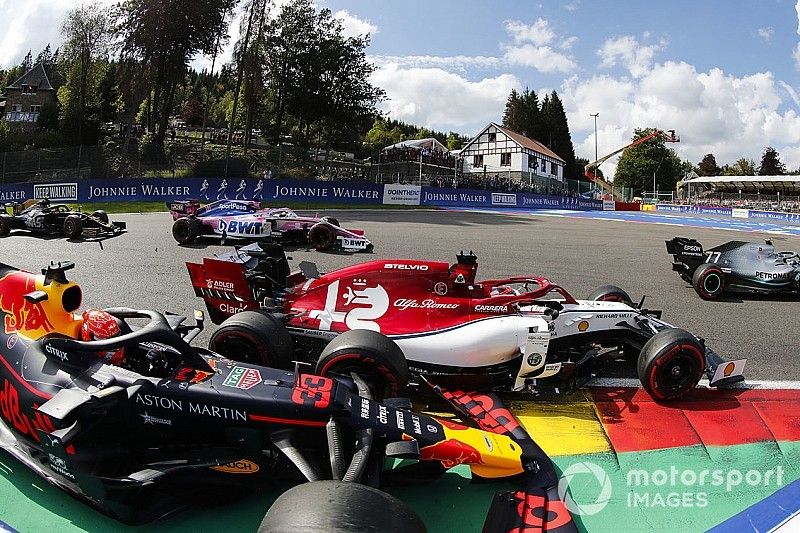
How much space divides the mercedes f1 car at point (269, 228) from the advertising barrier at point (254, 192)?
46.8ft

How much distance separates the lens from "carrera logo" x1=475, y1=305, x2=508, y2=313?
18.4ft

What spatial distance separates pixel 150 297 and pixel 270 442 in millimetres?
5631

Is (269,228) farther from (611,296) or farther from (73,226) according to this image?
(611,296)

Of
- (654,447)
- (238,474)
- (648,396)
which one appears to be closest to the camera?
(238,474)

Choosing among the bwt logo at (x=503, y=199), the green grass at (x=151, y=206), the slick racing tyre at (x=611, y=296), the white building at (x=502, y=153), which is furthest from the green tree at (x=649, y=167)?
the slick racing tyre at (x=611, y=296)

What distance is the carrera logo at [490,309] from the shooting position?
5594mm

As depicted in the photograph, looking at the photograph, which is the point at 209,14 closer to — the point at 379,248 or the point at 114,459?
the point at 379,248

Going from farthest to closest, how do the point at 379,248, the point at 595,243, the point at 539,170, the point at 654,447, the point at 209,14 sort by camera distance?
the point at 539,170 → the point at 209,14 → the point at 595,243 → the point at 379,248 → the point at 654,447

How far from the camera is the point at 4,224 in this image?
47.0 ft

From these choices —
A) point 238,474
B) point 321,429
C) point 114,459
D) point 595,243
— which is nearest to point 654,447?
point 321,429

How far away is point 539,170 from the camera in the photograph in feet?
217

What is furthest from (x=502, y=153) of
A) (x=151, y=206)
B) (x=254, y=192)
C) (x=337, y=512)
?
(x=337, y=512)

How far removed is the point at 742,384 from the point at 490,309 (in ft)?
8.60

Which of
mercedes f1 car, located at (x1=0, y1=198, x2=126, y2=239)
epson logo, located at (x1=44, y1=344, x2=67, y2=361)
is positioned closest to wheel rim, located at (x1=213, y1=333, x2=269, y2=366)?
epson logo, located at (x1=44, y1=344, x2=67, y2=361)
